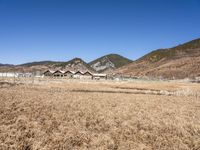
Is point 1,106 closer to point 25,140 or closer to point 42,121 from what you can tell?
point 42,121

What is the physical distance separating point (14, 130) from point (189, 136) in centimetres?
807

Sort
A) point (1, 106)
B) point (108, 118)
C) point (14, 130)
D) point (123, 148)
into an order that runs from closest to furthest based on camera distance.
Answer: point (123, 148)
point (14, 130)
point (108, 118)
point (1, 106)

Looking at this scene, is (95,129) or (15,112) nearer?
(95,129)

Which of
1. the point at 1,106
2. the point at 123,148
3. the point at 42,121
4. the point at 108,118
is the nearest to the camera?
the point at 123,148

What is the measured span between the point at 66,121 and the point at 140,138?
4103mm

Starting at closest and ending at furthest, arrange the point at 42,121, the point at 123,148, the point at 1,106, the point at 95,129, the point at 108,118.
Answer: the point at 123,148 → the point at 95,129 → the point at 42,121 → the point at 108,118 → the point at 1,106

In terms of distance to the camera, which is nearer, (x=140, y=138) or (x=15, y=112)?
(x=140, y=138)

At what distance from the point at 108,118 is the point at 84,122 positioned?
1.69 meters

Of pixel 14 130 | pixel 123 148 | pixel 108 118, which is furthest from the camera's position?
pixel 108 118

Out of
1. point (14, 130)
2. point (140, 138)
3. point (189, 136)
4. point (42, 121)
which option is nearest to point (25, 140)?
point (14, 130)

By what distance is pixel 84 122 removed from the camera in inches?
532

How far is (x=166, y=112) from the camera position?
1764cm

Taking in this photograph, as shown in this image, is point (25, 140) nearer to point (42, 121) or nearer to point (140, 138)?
point (42, 121)

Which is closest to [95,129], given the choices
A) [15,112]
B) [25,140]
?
[25,140]
